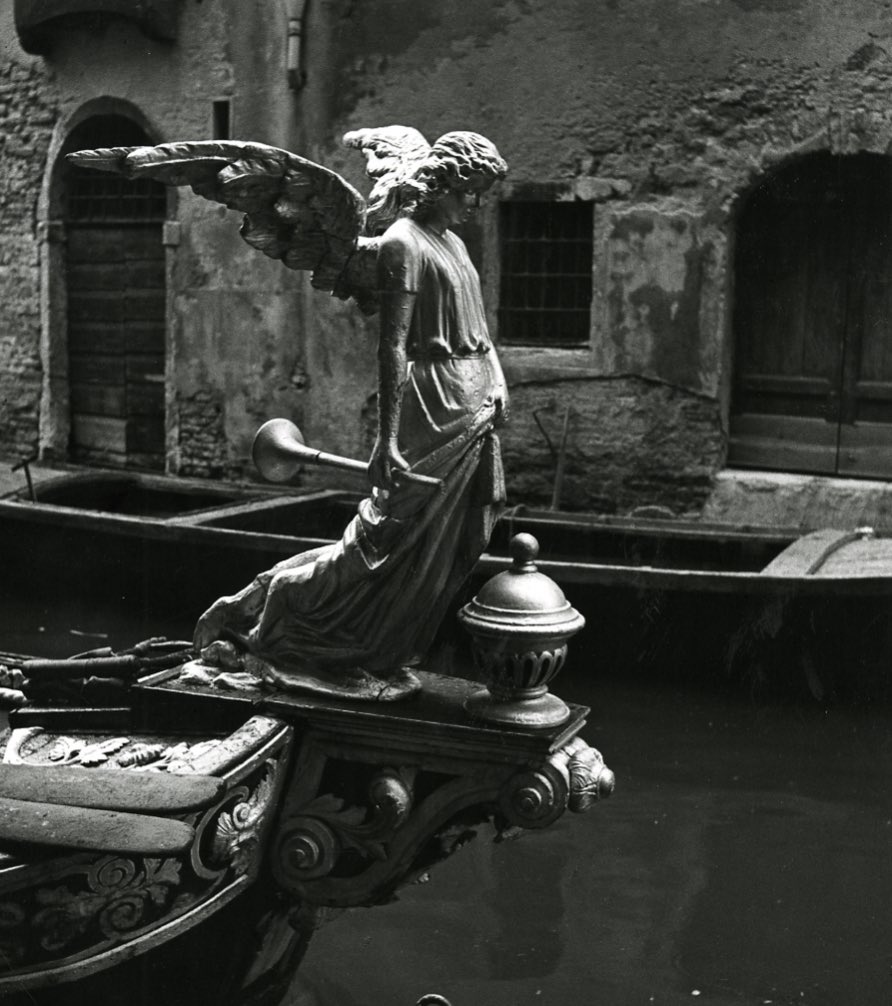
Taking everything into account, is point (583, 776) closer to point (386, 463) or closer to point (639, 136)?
point (386, 463)

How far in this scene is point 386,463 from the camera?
3732 millimetres

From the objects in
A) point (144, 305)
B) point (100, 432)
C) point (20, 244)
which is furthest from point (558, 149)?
point (20, 244)

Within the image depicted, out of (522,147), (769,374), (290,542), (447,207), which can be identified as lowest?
(290,542)

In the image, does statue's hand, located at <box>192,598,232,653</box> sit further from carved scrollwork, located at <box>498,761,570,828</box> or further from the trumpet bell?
carved scrollwork, located at <box>498,761,570,828</box>

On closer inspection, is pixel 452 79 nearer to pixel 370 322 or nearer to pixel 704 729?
pixel 370 322

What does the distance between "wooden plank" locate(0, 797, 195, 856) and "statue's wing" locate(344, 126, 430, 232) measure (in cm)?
160

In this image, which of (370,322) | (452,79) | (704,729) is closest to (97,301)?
(370,322)

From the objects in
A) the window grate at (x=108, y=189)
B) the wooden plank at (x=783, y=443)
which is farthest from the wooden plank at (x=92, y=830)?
the window grate at (x=108, y=189)

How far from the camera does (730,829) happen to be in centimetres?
557

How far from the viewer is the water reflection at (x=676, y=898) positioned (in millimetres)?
4285

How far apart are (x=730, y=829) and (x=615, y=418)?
4.94 m

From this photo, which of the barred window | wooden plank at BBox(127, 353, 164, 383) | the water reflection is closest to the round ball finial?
the water reflection

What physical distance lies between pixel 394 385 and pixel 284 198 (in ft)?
1.82

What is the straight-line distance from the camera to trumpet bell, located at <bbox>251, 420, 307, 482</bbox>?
156 inches
